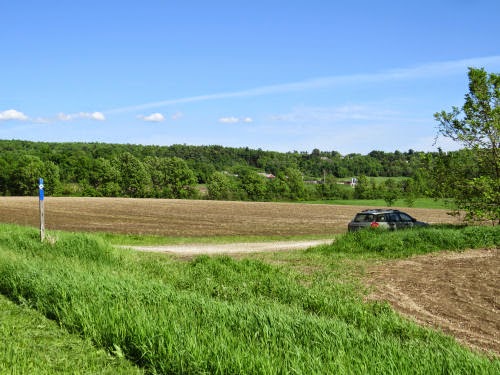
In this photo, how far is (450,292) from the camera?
970 cm

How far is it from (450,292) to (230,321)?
5367 millimetres

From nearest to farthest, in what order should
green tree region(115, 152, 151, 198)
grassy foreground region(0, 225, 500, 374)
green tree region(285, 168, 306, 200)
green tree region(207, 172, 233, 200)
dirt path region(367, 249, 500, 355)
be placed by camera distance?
grassy foreground region(0, 225, 500, 374), dirt path region(367, 249, 500, 355), green tree region(207, 172, 233, 200), green tree region(115, 152, 151, 198), green tree region(285, 168, 306, 200)

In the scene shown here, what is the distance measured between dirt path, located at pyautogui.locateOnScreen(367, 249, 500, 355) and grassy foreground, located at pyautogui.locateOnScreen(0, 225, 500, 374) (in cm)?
76

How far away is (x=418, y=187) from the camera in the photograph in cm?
2061

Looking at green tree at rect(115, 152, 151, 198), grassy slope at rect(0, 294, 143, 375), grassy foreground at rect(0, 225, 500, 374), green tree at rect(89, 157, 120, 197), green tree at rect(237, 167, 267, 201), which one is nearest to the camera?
grassy foreground at rect(0, 225, 500, 374)

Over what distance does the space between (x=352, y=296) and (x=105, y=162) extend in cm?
9943

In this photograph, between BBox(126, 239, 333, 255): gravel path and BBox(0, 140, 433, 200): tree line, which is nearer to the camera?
BBox(126, 239, 333, 255): gravel path

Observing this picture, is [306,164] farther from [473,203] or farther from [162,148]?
[473,203]

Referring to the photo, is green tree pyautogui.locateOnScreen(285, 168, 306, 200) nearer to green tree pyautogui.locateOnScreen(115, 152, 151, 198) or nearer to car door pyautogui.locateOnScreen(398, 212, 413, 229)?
green tree pyautogui.locateOnScreen(115, 152, 151, 198)

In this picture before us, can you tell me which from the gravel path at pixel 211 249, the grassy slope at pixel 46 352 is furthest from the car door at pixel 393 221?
the grassy slope at pixel 46 352

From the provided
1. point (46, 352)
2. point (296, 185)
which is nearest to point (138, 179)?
point (296, 185)

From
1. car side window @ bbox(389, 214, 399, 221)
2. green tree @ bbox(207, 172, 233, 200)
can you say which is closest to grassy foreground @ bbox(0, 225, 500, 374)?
car side window @ bbox(389, 214, 399, 221)

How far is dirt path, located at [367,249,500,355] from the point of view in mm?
7524

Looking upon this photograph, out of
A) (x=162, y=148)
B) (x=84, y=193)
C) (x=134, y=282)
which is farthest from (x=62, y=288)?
(x=162, y=148)
